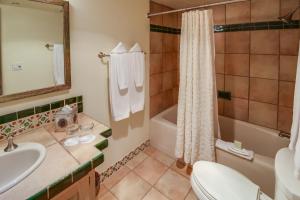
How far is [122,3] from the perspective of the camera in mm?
1854

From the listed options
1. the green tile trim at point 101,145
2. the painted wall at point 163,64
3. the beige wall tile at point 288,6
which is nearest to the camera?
the green tile trim at point 101,145

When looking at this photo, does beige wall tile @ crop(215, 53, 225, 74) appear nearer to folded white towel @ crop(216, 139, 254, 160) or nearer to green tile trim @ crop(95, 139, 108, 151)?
folded white towel @ crop(216, 139, 254, 160)

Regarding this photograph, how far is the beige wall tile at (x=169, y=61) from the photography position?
2.61 metres

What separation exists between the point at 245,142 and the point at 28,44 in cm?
246

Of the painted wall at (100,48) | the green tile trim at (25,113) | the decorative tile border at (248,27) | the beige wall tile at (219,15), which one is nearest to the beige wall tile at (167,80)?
the painted wall at (100,48)

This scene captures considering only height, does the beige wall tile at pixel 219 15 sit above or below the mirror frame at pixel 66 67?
above

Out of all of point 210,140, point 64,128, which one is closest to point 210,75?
point 210,140

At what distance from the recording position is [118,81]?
1.80 m

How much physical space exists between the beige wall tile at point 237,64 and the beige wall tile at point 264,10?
17.2 inches

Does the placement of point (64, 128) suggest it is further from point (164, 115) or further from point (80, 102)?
point (164, 115)

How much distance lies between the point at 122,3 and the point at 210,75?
1.17 metres

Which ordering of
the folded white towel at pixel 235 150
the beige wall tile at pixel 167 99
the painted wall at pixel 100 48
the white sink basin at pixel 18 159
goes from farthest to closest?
the beige wall tile at pixel 167 99 < the folded white towel at pixel 235 150 < the painted wall at pixel 100 48 < the white sink basin at pixel 18 159

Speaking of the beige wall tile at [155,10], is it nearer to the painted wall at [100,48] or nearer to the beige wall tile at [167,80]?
the painted wall at [100,48]

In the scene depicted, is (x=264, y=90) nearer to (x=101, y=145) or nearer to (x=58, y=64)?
(x=101, y=145)
